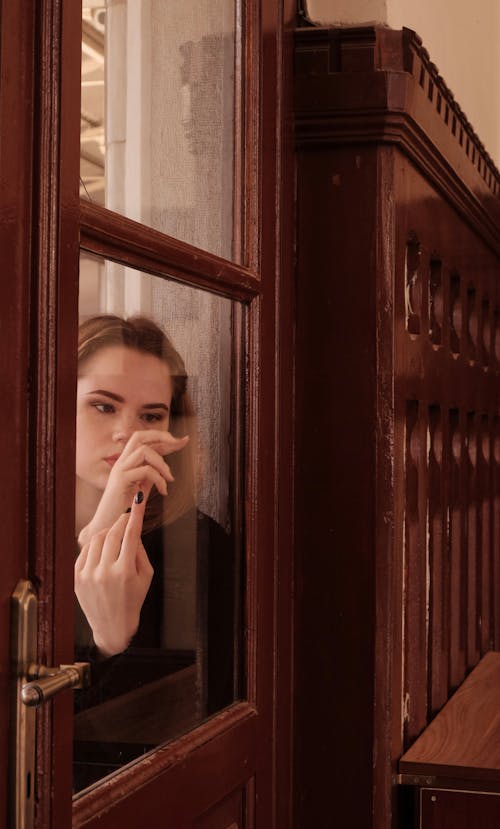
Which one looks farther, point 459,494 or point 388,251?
point 459,494

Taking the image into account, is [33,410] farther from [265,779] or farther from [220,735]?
[265,779]

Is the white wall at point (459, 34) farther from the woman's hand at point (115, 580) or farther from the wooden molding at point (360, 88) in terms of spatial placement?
the woman's hand at point (115, 580)

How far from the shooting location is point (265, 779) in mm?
1935

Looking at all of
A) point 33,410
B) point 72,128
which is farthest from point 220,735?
point 72,128

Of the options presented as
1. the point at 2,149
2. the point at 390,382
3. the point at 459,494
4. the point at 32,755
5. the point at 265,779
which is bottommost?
the point at 265,779

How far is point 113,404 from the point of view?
144 centimetres

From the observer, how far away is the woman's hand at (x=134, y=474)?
1.42 meters

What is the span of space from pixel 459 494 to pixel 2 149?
6.21ft

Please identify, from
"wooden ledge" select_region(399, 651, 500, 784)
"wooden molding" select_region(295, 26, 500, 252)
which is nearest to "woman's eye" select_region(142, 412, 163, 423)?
"wooden molding" select_region(295, 26, 500, 252)

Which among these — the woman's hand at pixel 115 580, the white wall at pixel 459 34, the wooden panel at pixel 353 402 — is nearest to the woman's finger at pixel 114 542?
the woman's hand at pixel 115 580

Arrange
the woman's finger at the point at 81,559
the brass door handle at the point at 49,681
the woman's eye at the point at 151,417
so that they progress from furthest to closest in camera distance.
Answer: the woman's eye at the point at 151,417
the woman's finger at the point at 81,559
the brass door handle at the point at 49,681

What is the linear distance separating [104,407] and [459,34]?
73.1 inches

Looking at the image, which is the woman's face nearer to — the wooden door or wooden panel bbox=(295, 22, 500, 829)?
the wooden door

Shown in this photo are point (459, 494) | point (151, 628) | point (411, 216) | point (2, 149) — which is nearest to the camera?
point (2, 149)
